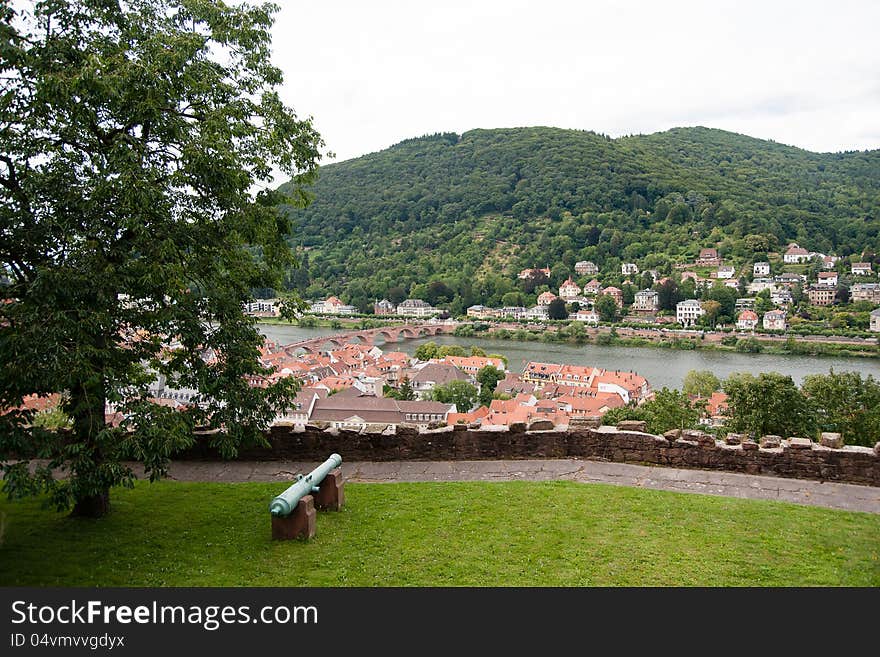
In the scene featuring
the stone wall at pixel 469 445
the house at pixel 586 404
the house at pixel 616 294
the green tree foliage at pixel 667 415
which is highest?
the house at pixel 616 294

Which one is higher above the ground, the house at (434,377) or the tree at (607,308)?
the tree at (607,308)

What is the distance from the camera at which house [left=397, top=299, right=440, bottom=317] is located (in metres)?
107

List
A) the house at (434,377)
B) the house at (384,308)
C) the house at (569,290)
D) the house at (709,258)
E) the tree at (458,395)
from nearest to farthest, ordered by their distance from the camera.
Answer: the tree at (458,395), the house at (434,377), the house at (709,258), the house at (569,290), the house at (384,308)

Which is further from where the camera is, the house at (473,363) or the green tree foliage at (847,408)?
the house at (473,363)

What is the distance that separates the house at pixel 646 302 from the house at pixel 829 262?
93.2 ft

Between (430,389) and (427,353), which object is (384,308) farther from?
(430,389)

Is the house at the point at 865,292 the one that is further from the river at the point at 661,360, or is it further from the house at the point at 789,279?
the river at the point at 661,360

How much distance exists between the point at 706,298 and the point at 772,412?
78.1 metres

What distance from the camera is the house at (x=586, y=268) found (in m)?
119

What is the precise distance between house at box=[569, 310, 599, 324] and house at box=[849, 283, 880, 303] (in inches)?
1297

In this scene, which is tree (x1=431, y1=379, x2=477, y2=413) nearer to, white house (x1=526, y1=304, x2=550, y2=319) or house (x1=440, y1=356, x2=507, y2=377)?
house (x1=440, y1=356, x2=507, y2=377)

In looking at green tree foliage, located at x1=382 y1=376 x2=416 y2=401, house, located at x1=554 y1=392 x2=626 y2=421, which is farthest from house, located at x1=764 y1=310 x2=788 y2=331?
green tree foliage, located at x1=382 y1=376 x2=416 y2=401

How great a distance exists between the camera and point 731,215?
120m

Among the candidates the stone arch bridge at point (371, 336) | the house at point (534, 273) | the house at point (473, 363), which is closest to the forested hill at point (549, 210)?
the house at point (534, 273)
